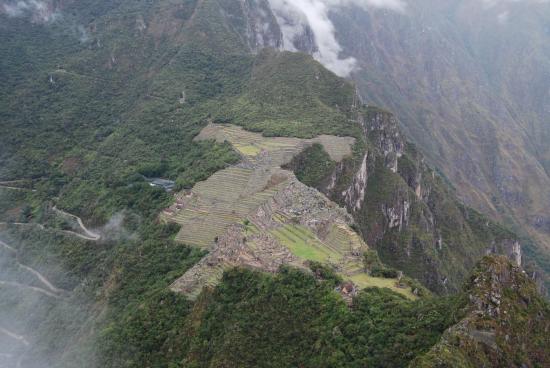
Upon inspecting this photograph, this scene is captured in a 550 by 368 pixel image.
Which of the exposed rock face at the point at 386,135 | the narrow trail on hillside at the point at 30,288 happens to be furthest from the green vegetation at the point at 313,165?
the narrow trail on hillside at the point at 30,288

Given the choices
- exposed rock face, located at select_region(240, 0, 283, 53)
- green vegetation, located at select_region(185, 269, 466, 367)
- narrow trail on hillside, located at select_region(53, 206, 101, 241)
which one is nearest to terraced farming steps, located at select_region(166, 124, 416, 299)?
green vegetation, located at select_region(185, 269, 466, 367)

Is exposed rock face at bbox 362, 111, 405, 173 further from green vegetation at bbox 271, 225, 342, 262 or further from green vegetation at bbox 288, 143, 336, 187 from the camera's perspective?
green vegetation at bbox 271, 225, 342, 262

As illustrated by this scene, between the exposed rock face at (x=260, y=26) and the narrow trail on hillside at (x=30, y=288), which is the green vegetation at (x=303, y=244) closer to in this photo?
the narrow trail on hillside at (x=30, y=288)

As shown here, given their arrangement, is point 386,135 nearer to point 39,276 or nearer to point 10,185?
point 10,185

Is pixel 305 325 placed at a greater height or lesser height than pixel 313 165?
greater

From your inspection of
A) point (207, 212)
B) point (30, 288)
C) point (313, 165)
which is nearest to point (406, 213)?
point (313, 165)

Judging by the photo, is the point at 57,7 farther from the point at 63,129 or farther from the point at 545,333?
the point at 545,333
